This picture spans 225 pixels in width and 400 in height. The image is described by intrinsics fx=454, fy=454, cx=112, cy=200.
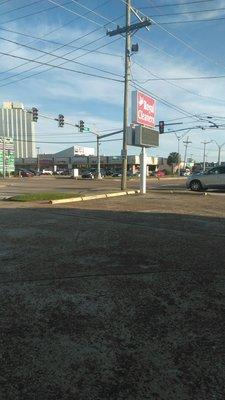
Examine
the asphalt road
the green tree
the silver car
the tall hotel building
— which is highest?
the tall hotel building

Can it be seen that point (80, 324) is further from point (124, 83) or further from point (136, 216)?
point (124, 83)

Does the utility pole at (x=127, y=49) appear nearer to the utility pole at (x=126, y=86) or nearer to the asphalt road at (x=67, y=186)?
the utility pole at (x=126, y=86)

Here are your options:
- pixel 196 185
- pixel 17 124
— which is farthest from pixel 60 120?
pixel 17 124

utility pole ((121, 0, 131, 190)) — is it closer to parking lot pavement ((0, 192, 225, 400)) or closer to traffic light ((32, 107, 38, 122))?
traffic light ((32, 107, 38, 122))

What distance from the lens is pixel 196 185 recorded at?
98.5 ft

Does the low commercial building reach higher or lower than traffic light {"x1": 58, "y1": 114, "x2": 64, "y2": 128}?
lower

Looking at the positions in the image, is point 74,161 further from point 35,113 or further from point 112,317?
point 112,317

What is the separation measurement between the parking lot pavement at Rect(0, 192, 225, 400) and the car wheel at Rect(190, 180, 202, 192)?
20089 millimetres

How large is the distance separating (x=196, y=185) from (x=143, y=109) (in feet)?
21.6

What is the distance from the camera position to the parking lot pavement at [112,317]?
12.3ft

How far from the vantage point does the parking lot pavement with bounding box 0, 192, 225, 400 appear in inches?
148

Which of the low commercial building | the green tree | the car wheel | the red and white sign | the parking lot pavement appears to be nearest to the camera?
the parking lot pavement

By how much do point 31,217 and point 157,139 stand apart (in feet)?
52.7

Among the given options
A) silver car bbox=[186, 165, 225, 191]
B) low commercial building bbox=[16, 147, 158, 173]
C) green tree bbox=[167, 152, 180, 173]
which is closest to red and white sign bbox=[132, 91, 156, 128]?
silver car bbox=[186, 165, 225, 191]
